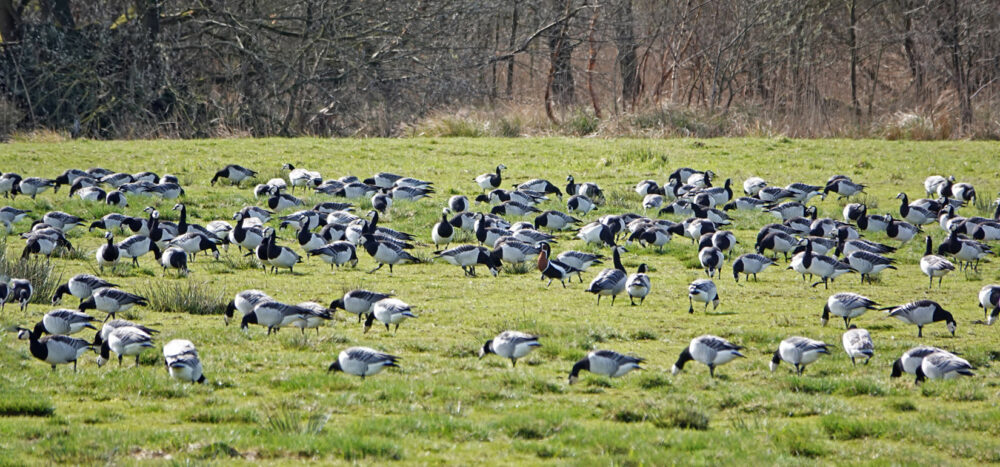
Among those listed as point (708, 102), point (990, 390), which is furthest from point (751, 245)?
point (708, 102)

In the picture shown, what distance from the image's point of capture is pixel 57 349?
32.7 feet

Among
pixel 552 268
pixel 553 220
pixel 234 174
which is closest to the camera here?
pixel 552 268

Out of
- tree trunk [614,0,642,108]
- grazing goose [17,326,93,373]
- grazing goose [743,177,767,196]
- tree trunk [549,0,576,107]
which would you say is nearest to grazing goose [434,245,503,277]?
grazing goose [17,326,93,373]

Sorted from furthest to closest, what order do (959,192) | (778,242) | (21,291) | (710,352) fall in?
(959,192) → (778,242) → (21,291) → (710,352)

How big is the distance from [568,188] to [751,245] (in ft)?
20.6

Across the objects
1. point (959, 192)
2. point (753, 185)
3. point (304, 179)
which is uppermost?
point (959, 192)

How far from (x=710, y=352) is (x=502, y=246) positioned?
741 cm

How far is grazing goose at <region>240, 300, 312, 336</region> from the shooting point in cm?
1158

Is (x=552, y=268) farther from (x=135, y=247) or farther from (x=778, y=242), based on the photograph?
(x=135, y=247)

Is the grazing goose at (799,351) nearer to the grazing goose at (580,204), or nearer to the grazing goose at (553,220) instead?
the grazing goose at (553,220)

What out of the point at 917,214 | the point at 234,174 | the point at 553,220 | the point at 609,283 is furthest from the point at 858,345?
the point at 234,174

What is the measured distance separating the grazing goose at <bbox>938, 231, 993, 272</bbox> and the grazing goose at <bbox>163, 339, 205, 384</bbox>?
13.5 m

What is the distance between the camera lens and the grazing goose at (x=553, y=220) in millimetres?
20922

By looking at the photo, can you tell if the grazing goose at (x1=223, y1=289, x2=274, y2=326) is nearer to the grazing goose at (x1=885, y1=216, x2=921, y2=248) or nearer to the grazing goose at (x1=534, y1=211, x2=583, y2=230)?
the grazing goose at (x1=534, y1=211, x2=583, y2=230)
